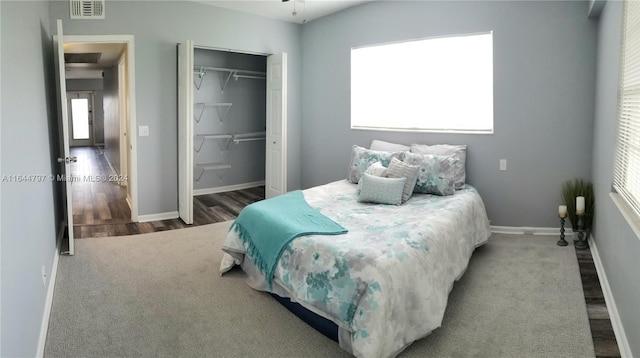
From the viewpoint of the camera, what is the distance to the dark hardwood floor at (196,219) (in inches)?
Result: 108

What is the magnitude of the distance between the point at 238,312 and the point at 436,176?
2.23 metres

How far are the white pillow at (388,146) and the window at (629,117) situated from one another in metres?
2.18

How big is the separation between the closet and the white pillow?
1260 millimetres

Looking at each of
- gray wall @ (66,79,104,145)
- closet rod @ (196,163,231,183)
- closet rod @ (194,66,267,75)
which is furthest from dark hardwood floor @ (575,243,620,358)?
gray wall @ (66,79,104,145)

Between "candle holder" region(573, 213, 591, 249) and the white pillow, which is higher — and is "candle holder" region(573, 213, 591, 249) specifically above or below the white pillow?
below

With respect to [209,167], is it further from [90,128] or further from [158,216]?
[90,128]

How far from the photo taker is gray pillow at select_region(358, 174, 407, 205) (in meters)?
3.88

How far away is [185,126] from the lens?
16.7ft

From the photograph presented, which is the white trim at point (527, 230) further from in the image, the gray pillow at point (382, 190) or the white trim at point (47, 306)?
the white trim at point (47, 306)

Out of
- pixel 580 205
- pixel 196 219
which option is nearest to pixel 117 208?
pixel 196 219

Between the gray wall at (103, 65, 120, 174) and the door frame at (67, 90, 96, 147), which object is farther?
the door frame at (67, 90, 96, 147)

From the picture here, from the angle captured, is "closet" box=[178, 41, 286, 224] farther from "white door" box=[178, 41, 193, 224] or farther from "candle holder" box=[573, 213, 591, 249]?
"candle holder" box=[573, 213, 591, 249]

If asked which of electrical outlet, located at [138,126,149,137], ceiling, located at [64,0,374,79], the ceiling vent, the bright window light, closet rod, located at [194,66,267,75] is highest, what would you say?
ceiling, located at [64,0,374,79]

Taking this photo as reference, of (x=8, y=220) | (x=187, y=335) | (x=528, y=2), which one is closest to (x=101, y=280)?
(x=187, y=335)
